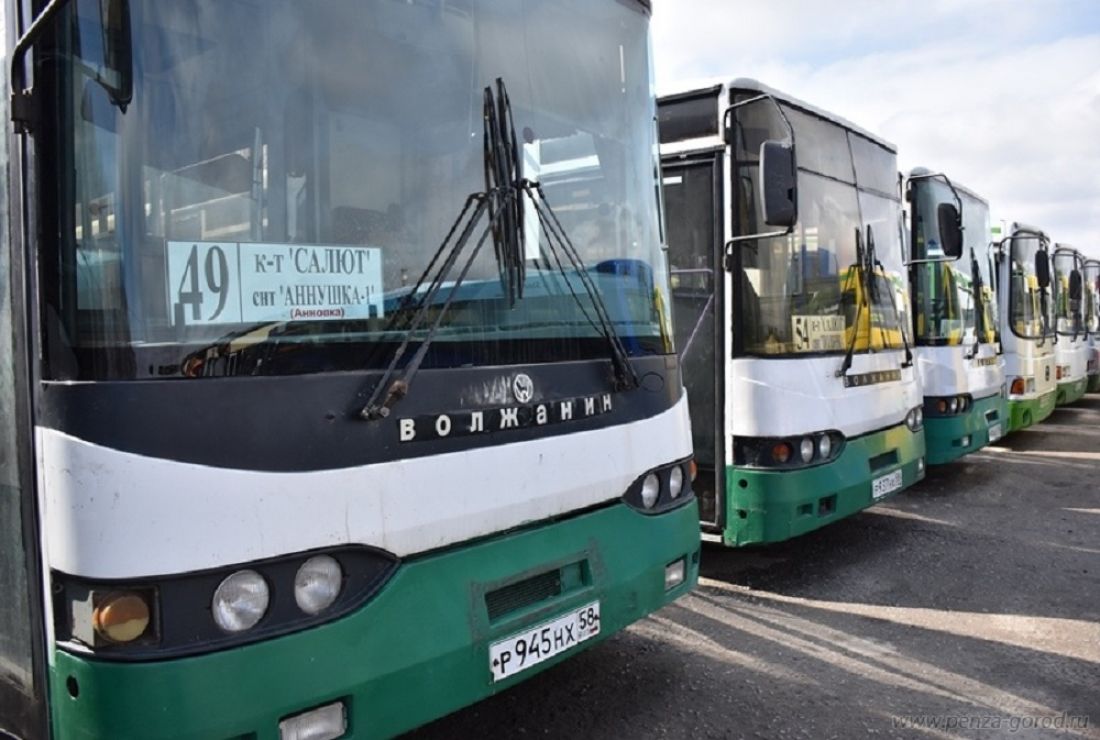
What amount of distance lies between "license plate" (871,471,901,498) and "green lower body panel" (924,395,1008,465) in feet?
6.27

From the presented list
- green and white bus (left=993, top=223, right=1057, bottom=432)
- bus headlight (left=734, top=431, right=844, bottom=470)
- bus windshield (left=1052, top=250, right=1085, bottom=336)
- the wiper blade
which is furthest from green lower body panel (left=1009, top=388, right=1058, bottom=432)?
bus headlight (left=734, top=431, right=844, bottom=470)

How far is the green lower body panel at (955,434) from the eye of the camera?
791 centimetres

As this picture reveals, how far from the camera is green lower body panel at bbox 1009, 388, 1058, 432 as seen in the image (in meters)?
10.3

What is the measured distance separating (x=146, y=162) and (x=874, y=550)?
5493 mm

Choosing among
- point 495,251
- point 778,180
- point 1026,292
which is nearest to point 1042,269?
point 1026,292

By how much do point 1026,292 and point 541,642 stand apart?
1012 cm

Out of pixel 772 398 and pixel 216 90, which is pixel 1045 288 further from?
pixel 216 90

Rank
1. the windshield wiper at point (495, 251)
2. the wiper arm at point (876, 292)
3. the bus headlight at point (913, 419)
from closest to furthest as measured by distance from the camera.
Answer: the windshield wiper at point (495, 251), the wiper arm at point (876, 292), the bus headlight at point (913, 419)

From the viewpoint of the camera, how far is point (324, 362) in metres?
2.36

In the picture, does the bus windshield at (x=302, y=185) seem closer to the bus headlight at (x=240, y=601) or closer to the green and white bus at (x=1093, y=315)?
the bus headlight at (x=240, y=601)

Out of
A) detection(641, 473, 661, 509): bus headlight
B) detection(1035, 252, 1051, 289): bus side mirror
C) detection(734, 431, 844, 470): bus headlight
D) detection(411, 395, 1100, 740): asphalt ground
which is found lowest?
detection(411, 395, 1100, 740): asphalt ground

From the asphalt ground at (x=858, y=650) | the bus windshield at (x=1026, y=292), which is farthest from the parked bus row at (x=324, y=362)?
the bus windshield at (x=1026, y=292)

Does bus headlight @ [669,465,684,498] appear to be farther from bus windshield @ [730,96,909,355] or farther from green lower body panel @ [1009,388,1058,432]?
green lower body panel @ [1009,388,1058,432]

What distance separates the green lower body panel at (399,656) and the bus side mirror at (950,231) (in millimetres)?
4981
